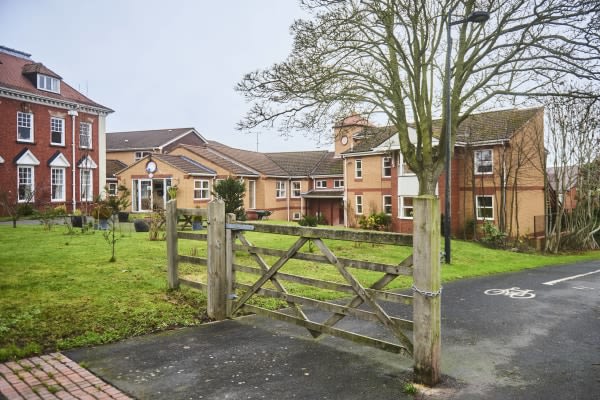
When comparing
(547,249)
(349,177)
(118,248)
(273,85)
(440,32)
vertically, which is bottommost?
(547,249)

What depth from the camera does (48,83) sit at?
34.0m

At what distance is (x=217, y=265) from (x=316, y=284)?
2.07 metres

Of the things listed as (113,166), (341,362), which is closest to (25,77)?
(113,166)

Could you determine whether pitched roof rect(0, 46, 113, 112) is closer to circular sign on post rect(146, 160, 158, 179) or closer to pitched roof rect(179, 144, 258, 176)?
circular sign on post rect(146, 160, 158, 179)

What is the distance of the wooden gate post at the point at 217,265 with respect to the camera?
734 cm

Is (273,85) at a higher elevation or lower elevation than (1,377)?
higher

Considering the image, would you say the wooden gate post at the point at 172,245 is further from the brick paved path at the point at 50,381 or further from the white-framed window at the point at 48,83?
the white-framed window at the point at 48,83

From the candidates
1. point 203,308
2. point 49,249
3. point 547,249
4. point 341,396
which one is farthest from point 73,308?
point 547,249

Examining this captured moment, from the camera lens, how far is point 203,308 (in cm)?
789

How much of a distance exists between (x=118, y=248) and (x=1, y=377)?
30.8 feet

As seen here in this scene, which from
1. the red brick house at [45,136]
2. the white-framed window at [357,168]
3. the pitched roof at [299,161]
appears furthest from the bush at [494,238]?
the red brick house at [45,136]

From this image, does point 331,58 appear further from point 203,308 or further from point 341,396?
point 341,396

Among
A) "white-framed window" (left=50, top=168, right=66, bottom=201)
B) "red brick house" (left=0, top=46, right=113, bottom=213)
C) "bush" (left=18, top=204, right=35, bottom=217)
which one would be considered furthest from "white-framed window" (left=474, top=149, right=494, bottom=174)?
"white-framed window" (left=50, top=168, right=66, bottom=201)

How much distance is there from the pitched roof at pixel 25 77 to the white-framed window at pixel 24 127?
179 cm
